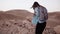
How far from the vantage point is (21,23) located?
9.89 ft

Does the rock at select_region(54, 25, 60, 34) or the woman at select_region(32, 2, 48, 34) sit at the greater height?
the woman at select_region(32, 2, 48, 34)

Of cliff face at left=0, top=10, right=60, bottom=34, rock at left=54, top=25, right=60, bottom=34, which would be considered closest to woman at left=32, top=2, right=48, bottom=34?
cliff face at left=0, top=10, right=60, bottom=34

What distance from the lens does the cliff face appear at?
2.80m

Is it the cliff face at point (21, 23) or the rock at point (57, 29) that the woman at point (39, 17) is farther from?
the rock at point (57, 29)

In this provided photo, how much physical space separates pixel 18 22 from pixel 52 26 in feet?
2.27

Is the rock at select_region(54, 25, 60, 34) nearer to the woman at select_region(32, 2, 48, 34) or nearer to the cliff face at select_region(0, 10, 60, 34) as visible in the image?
the cliff face at select_region(0, 10, 60, 34)

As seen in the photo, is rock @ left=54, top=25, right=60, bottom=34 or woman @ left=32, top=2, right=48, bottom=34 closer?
woman @ left=32, top=2, right=48, bottom=34

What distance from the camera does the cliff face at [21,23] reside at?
2797 mm

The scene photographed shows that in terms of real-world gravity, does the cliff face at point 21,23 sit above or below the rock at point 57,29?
above

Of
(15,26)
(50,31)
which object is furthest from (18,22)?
(50,31)

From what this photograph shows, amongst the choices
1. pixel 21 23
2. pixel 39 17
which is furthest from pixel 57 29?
pixel 39 17

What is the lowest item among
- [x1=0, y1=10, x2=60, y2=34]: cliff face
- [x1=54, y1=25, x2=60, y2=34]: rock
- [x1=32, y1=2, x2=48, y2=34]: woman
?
[x1=54, y1=25, x2=60, y2=34]: rock

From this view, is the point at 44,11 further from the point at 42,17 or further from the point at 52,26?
the point at 52,26

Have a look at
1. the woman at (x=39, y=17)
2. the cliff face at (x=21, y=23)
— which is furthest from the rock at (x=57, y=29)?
the woman at (x=39, y=17)
